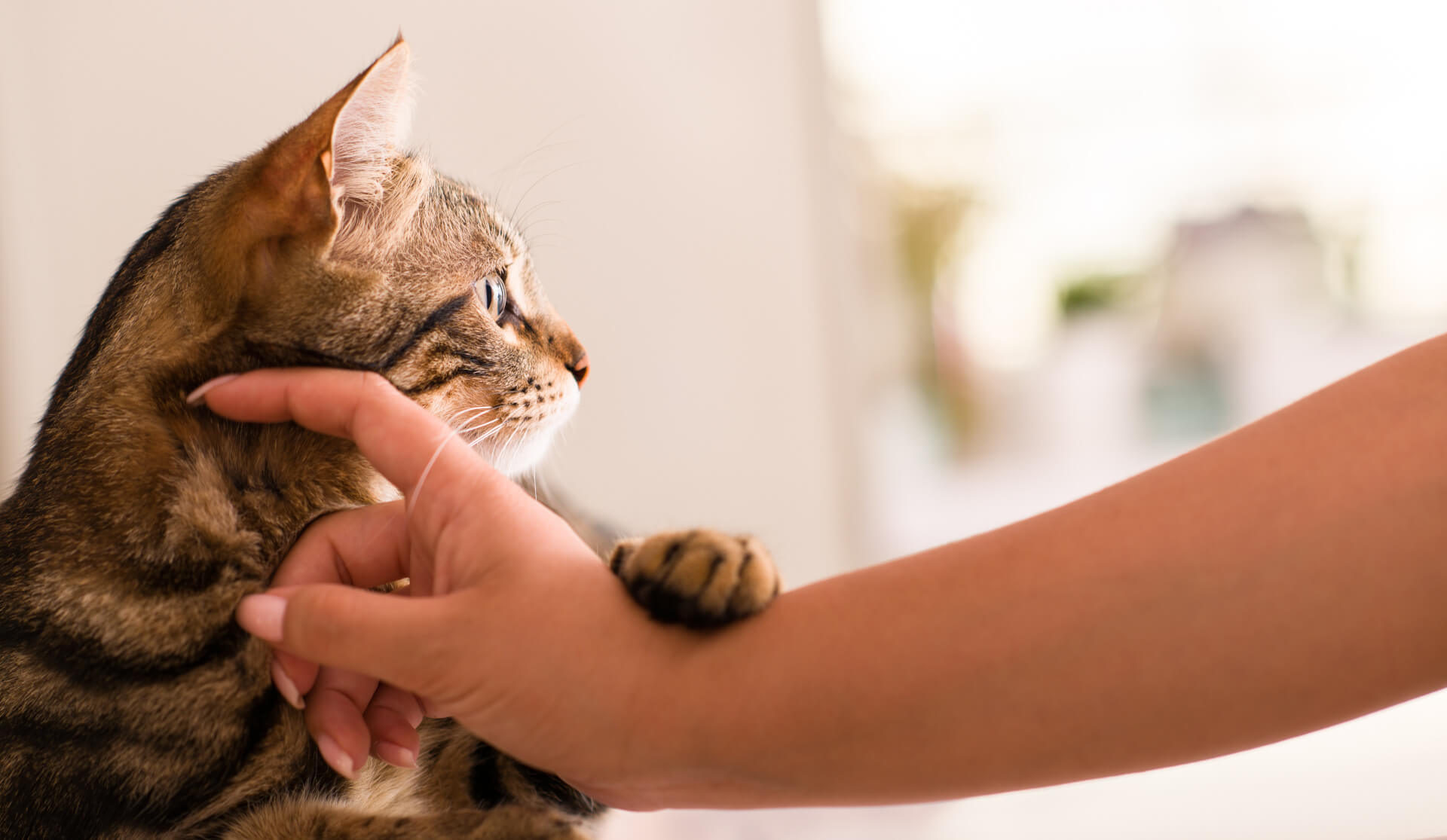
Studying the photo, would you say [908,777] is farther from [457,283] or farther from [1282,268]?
[1282,268]

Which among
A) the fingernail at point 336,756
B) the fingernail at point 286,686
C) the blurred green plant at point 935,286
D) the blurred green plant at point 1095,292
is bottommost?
the fingernail at point 336,756

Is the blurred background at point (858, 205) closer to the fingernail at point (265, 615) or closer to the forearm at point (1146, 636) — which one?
the fingernail at point (265, 615)

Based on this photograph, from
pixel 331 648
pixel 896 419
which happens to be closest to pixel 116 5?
pixel 331 648

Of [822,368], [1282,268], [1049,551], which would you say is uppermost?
[1282,268]

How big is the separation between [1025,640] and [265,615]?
411 millimetres

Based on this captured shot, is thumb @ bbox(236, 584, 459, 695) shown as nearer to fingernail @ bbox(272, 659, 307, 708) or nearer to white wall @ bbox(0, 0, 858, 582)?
fingernail @ bbox(272, 659, 307, 708)

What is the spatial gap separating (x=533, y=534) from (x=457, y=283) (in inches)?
12.4

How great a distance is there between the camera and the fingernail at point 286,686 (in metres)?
0.56

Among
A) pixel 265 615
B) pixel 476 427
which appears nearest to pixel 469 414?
pixel 476 427

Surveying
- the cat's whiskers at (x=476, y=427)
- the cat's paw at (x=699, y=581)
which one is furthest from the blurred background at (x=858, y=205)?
the cat's paw at (x=699, y=581)

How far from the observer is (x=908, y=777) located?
0.48 meters

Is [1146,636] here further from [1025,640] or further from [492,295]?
[492,295]

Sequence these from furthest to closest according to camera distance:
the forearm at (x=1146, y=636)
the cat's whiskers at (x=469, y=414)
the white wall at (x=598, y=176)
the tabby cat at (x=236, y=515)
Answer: the white wall at (x=598, y=176) < the cat's whiskers at (x=469, y=414) < the tabby cat at (x=236, y=515) < the forearm at (x=1146, y=636)

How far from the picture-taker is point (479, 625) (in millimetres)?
473
